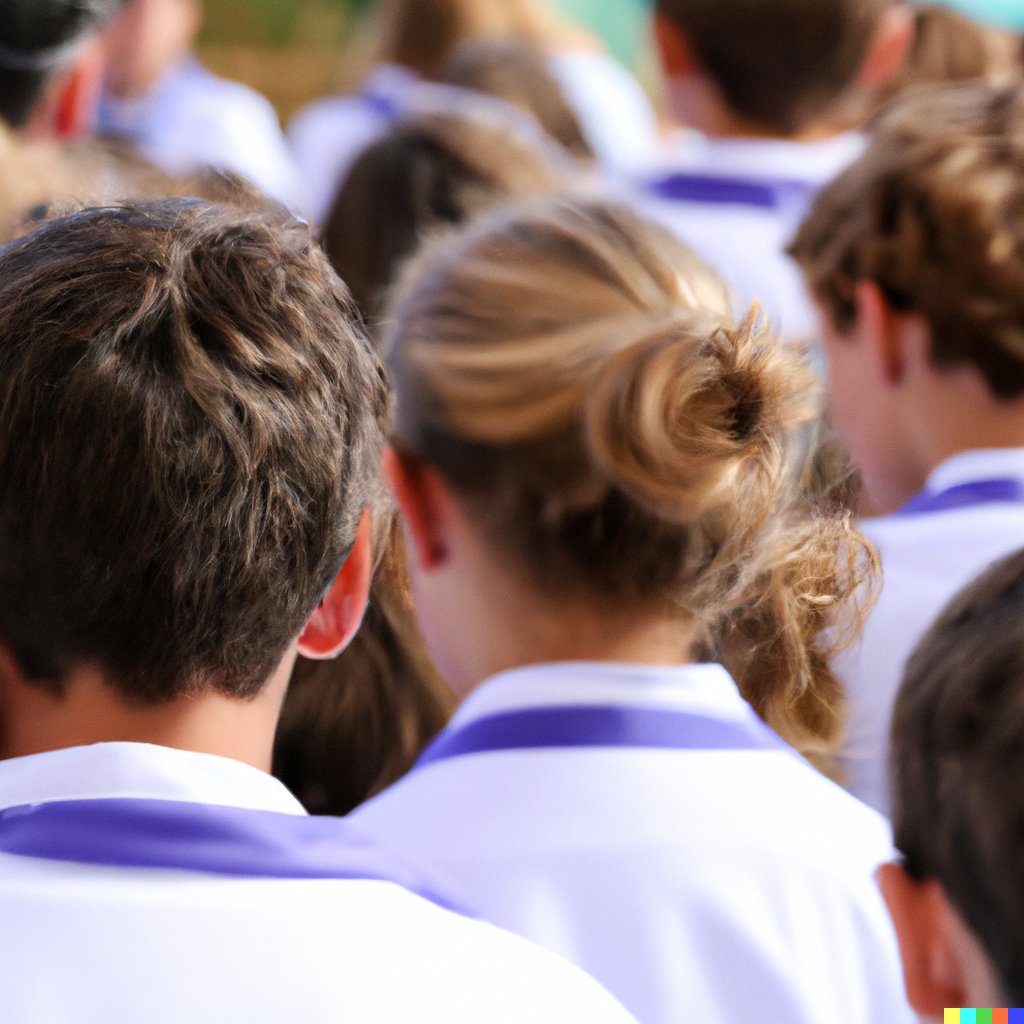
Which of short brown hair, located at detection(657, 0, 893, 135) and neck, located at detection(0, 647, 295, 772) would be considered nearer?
neck, located at detection(0, 647, 295, 772)

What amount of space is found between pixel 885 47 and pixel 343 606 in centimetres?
263

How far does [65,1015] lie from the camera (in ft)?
2.90

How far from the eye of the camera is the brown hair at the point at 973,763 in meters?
0.86

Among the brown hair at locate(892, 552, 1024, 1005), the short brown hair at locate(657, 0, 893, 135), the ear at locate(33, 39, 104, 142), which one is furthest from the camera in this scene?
the short brown hair at locate(657, 0, 893, 135)

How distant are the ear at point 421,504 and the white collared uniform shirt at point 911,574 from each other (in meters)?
0.46

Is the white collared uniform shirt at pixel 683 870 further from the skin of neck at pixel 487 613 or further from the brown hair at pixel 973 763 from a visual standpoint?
the brown hair at pixel 973 763

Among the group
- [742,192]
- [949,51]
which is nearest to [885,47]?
[742,192]

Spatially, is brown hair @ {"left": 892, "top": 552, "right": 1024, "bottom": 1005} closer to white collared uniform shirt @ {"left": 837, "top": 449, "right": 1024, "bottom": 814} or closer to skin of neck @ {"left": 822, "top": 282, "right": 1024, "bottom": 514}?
white collared uniform shirt @ {"left": 837, "top": 449, "right": 1024, "bottom": 814}

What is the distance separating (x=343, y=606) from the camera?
1200 mm

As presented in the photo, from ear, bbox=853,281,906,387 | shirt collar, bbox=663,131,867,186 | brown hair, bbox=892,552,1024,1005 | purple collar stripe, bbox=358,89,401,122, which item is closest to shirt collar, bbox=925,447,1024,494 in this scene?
ear, bbox=853,281,906,387

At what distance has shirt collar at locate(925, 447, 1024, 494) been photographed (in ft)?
6.18

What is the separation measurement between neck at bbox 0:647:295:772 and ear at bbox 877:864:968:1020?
18.1 inches

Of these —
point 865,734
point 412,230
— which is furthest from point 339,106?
point 865,734

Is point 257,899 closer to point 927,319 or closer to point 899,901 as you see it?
point 899,901
